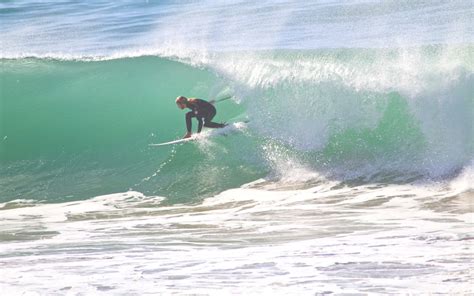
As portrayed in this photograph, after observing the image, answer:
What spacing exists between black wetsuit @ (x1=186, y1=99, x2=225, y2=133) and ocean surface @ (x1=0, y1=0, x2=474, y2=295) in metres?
0.57

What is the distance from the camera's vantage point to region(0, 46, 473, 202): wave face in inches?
454

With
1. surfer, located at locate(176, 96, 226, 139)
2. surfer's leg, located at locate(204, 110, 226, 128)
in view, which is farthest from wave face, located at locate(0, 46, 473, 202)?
surfer, located at locate(176, 96, 226, 139)

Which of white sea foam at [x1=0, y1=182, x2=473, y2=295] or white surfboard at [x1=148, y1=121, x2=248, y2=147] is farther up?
white surfboard at [x1=148, y1=121, x2=248, y2=147]

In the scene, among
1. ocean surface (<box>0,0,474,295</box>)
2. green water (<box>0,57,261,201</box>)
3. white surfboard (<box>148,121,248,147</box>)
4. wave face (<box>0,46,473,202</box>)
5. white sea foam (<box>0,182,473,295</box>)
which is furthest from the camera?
white surfboard (<box>148,121,248,147</box>)

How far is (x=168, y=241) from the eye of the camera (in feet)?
27.9

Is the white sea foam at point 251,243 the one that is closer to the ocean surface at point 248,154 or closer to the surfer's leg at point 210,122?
the ocean surface at point 248,154

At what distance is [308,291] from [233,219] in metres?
2.99

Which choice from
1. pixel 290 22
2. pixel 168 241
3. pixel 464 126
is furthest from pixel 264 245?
pixel 290 22

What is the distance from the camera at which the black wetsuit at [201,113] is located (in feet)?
38.0

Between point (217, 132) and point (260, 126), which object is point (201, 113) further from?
point (260, 126)

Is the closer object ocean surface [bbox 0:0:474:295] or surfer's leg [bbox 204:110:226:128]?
ocean surface [bbox 0:0:474:295]

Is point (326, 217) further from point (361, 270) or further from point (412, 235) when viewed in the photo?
point (361, 270)

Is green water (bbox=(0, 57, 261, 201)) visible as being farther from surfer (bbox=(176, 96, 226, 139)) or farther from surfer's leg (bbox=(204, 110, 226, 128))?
surfer (bbox=(176, 96, 226, 139))

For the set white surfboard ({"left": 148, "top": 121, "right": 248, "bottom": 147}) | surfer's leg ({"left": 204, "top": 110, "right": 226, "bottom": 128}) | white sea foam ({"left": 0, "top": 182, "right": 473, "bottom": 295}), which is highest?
surfer's leg ({"left": 204, "top": 110, "right": 226, "bottom": 128})
